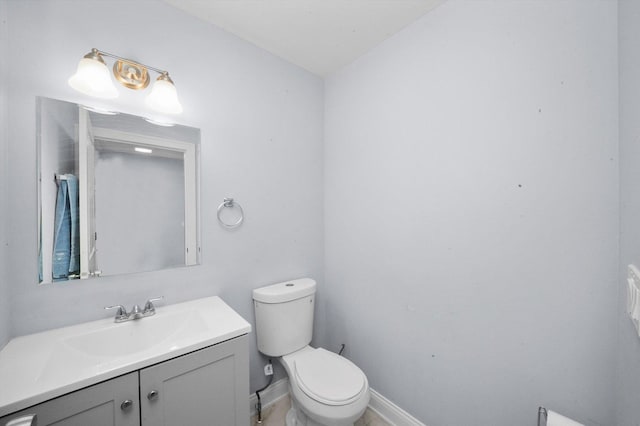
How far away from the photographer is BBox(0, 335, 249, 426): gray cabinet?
74 cm

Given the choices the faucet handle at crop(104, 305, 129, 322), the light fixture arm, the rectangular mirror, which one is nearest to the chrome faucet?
the faucet handle at crop(104, 305, 129, 322)

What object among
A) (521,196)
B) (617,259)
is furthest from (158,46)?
(617,259)

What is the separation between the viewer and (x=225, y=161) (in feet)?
4.90

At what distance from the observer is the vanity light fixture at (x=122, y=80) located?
1033 millimetres

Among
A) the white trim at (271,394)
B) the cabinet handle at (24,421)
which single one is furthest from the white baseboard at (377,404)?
the cabinet handle at (24,421)

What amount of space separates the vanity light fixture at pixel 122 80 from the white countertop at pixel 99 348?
1037mm

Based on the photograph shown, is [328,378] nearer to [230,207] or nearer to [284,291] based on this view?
[284,291]

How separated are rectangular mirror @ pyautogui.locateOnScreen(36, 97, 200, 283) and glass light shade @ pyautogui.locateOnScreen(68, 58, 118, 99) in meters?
0.09

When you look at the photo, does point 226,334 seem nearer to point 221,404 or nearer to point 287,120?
point 221,404

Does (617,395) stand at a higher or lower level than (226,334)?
lower

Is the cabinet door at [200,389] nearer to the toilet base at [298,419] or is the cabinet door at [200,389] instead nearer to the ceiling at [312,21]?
the toilet base at [298,419]

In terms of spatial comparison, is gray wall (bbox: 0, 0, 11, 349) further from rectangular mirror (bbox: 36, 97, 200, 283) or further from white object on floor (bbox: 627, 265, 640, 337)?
white object on floor (bbox: 627, 265, 640, 337)

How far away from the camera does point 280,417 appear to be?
1548 mm

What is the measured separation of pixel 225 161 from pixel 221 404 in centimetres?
122
